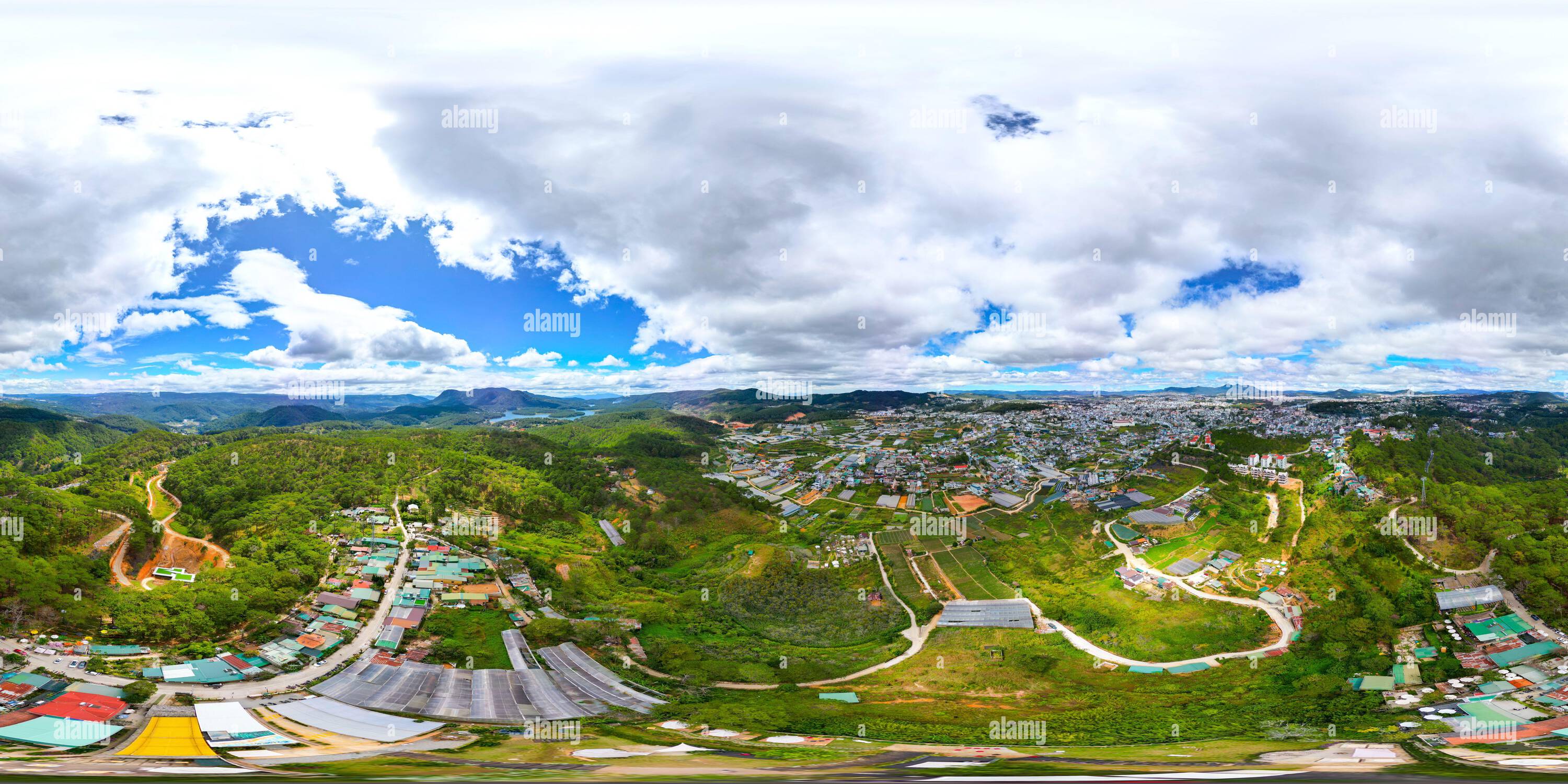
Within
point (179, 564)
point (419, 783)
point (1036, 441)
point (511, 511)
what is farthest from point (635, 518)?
point (1036, 441)

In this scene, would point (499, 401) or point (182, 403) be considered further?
point (499, 401)

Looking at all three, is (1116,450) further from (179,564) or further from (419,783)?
(179,564)

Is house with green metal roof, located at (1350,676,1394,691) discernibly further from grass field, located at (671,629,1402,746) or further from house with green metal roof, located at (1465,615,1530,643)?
house with green metal roof, located at (1465,615,1530,643)

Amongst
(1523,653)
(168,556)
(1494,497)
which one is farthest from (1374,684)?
(168,556)

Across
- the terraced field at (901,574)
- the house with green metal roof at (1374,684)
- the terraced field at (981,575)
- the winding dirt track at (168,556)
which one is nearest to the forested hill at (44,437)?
the winding dirt track at (168,556)

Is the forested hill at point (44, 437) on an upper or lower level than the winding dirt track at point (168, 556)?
upper

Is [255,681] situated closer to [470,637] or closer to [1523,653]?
[470,637]

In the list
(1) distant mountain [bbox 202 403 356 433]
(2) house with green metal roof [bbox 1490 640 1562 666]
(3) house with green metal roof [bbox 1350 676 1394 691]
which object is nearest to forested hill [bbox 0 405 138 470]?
(1) distant mountain [bbox 202 403 356 433]

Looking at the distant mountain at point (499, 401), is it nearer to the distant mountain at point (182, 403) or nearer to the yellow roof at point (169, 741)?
the distant mountain at point (182, 403)

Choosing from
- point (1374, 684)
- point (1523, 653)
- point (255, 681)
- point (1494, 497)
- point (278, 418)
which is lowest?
point (1374, 684)
